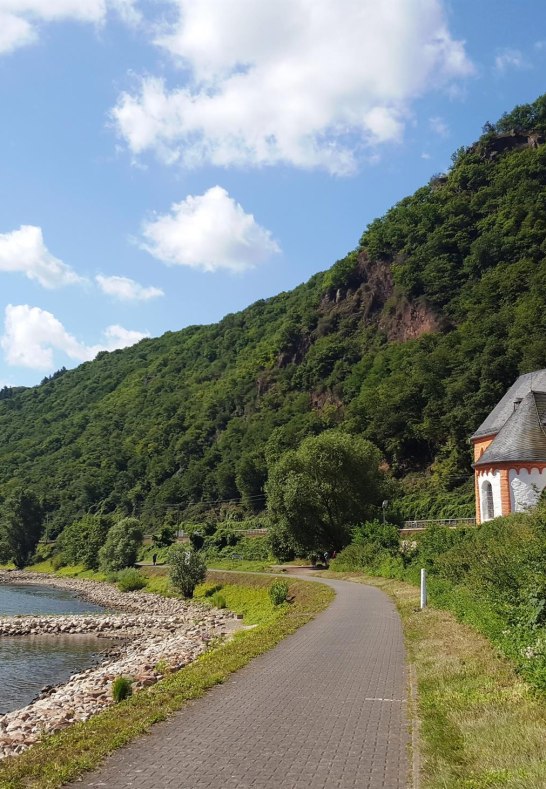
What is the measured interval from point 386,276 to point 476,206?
22313 millimetres

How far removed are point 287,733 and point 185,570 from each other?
3603cm

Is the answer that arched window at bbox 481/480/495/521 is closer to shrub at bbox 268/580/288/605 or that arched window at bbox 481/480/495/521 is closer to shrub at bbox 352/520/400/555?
shrub at bbox 352/520/400/555

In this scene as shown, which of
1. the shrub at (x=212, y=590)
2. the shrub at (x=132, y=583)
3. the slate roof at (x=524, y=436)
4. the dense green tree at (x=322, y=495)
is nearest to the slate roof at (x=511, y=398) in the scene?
the slate roof at (x=524, y=436)

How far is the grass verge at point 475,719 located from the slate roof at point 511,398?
3447cm

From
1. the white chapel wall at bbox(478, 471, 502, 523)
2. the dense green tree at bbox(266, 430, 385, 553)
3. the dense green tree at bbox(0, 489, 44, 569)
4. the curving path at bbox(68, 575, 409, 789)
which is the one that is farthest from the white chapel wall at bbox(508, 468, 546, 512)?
the dense green tree at bbox(0, 489, 44, 569)

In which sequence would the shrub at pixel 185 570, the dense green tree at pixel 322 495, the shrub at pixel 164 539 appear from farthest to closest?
the shrub at pixel 164 539 < the dense green tree at pixel 322 495 < the shrub at pixel 185 570

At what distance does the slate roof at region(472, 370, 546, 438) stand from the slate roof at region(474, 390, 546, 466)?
3.04 meters

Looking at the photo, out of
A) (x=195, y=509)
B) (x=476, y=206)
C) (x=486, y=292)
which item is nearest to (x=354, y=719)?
(x=486, y=292)

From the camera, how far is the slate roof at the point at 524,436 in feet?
121

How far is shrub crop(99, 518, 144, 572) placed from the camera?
70.1 meters

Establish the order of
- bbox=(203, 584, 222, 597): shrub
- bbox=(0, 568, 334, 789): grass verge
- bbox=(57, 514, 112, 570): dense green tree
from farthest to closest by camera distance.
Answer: bbox=(57, 514, 112, 570): dense green tree
bbox=(203, 584, 222, 597): shrub
bbox=(0, 568, 334, 789): grass verge

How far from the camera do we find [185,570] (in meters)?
42.3

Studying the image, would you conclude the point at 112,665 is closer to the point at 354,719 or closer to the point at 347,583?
the point at 347,583

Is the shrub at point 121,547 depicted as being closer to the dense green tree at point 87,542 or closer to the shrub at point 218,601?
the dense green tree at point 87,542
